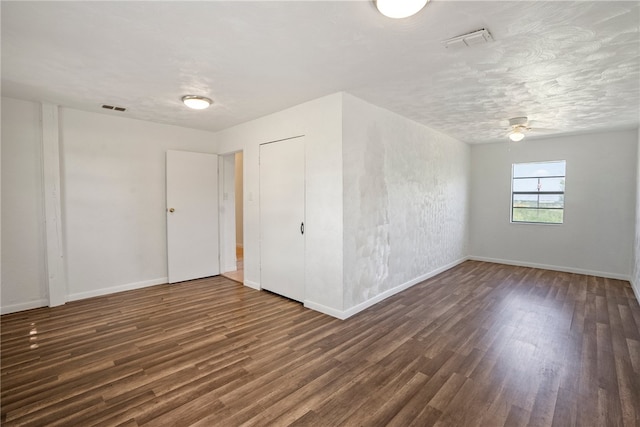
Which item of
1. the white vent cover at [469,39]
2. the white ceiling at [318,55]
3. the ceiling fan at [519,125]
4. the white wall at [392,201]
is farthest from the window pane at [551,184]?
the white vent cover at [469,39]

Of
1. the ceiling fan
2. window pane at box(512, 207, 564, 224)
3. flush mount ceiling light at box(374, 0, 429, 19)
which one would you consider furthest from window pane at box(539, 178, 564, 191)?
flush mount ceiling light at box(374, 0, 429, 19)

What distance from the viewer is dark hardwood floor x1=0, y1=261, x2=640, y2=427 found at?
1.91m

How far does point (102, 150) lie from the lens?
4207 millimetres

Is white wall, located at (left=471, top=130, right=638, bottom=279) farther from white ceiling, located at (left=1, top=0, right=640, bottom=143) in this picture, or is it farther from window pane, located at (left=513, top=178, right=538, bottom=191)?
white ceiling, located at (left=1, top=0, right=640, bottom=143)

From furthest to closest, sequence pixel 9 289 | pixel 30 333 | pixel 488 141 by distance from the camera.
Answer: pixel 488 141
pixel 9 289
pixel 30 333

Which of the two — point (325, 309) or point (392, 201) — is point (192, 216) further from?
point (392, 201)

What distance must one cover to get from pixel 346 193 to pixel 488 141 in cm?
460

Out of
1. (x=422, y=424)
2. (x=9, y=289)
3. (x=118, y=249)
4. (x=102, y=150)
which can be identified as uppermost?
(x=102, y=150)

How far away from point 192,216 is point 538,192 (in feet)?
22.6

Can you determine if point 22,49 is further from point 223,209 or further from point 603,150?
point 603,150

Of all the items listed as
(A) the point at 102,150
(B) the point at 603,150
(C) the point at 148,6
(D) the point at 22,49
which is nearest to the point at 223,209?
(A) the point at 102,150

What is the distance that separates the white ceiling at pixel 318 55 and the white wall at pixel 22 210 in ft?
1.33

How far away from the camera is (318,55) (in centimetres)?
243

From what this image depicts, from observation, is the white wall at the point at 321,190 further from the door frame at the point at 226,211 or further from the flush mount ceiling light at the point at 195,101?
the door frame at the point at 226,211
